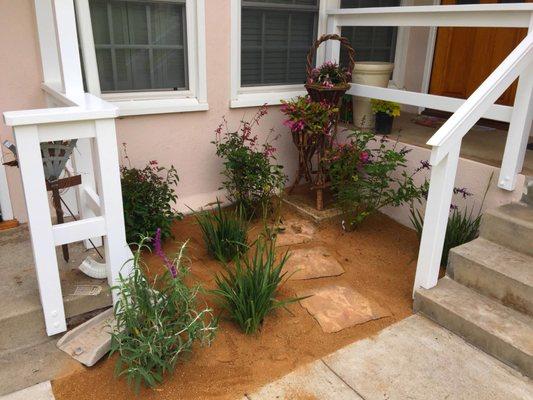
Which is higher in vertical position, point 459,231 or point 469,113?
point 469,113

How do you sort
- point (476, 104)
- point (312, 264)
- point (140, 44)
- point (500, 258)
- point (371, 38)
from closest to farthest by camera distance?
1. point (476, 104)
2. point (500, 258)
3. point (312, 264)
4. point (140, 44)
5. point (371, 38)

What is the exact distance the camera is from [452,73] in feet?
17.0

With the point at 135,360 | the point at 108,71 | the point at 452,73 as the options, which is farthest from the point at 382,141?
the point at 135,360

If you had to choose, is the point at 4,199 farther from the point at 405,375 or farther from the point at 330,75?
the point at 405,375

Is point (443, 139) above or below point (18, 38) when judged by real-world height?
below

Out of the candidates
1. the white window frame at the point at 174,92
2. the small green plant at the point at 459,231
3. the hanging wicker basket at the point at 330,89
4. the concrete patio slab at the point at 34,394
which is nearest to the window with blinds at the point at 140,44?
the white window frame at the point at 174,92

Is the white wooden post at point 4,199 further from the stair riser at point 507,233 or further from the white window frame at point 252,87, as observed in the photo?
the stair riser at point 507,233

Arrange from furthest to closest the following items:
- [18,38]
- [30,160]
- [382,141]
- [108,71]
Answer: [382,141] → [108,71] → [18,38] → [30,160]

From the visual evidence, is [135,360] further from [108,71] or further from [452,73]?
[452,73]

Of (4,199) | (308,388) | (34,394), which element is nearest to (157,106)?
(4,199)

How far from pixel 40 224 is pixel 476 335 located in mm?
2396

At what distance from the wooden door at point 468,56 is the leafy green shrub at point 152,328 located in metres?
4.06

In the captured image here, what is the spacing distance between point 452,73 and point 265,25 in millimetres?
2356

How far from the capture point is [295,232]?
3865 millimetres
